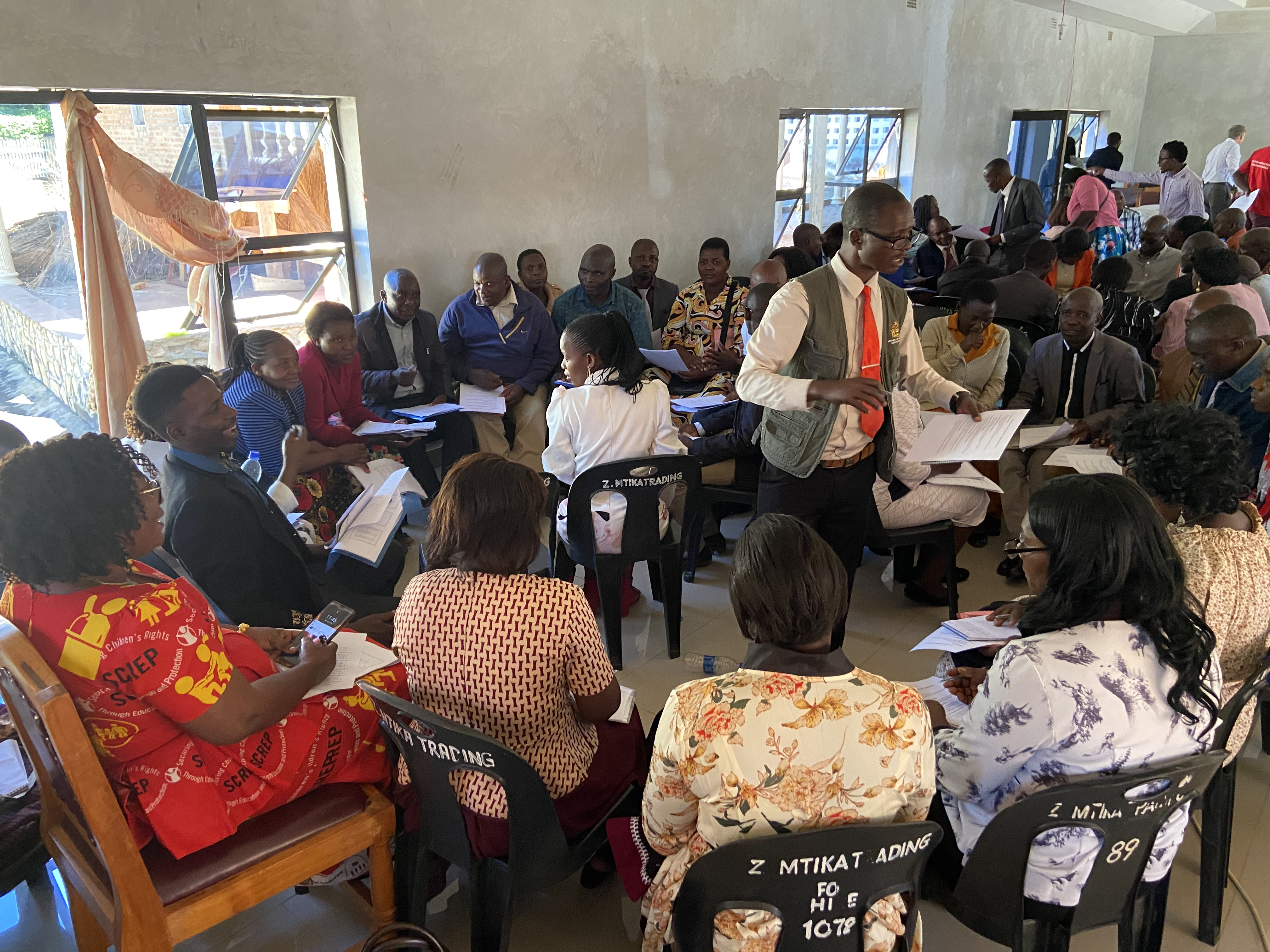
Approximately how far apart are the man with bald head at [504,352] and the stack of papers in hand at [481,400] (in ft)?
0.12

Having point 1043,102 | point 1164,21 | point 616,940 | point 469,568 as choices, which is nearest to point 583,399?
point 469,568

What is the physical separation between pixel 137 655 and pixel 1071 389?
3.67 meters

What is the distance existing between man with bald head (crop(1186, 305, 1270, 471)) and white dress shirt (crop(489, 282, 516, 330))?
10.3ft

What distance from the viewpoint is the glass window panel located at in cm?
439

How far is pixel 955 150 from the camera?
9.54m

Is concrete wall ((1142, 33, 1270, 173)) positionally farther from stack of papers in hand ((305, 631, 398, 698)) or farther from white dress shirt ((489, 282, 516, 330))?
stack of papers in hand ((305, 631, 398, 698))

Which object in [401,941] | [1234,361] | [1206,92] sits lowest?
[401,941]

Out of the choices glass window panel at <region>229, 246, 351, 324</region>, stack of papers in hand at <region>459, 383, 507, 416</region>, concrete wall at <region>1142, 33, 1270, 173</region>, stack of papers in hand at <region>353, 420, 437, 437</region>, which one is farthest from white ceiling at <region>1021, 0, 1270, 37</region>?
stack of papers in hand at <region>353, 420, 437, 437</region>

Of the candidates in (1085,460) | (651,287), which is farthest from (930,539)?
(651,287)

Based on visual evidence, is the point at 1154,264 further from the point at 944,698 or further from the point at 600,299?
the point at 944,698

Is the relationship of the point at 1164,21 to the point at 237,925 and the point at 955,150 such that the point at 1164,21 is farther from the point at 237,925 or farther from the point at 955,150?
the point at 237,925

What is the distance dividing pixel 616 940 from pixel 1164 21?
14.6 metres

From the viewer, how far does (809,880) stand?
1269 mm

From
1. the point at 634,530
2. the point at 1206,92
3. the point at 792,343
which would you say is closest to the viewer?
the point at 792,343
